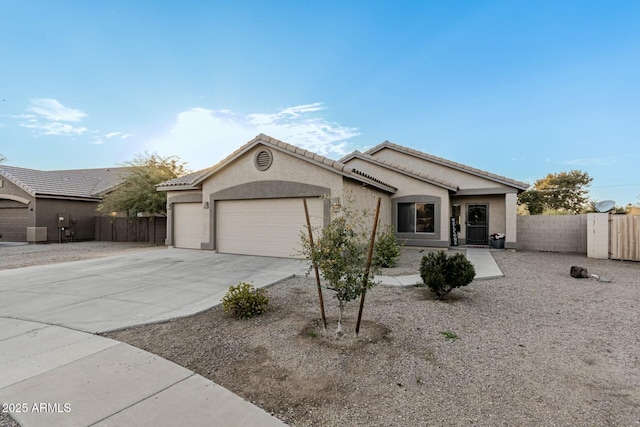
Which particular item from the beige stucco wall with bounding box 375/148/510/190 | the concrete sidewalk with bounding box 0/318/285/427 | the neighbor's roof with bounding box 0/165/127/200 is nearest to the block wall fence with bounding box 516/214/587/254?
the beige stucco wall with bounding box 375/148/510/190

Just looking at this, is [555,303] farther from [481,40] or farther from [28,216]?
[28,216]

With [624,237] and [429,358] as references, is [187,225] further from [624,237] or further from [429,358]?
[624,237]

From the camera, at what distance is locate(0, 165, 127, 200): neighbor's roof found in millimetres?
19250

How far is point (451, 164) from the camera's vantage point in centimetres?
1587

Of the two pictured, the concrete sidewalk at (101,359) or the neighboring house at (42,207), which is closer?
the concrete sidewalk at (101,359)

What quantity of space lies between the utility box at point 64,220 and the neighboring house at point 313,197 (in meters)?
9.84

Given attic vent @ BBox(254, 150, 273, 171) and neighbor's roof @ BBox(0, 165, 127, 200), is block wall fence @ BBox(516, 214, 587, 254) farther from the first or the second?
neighbor's roof @ BBox(0, 165, 127, 200)

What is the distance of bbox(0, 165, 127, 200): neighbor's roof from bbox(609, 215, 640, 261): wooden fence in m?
25.7

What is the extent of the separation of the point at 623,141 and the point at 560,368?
793 inches

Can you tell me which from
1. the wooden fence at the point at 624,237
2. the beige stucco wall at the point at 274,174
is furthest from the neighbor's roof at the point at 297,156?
the wooden fence at the point at 624,237

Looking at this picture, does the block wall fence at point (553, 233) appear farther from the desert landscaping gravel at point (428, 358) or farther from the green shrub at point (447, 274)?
the green shrub at point (447, 274)

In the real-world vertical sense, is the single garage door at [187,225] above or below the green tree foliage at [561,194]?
below

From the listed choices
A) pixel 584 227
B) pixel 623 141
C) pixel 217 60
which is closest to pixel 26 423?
pixel 217 60

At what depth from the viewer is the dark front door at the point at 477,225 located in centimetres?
1580
